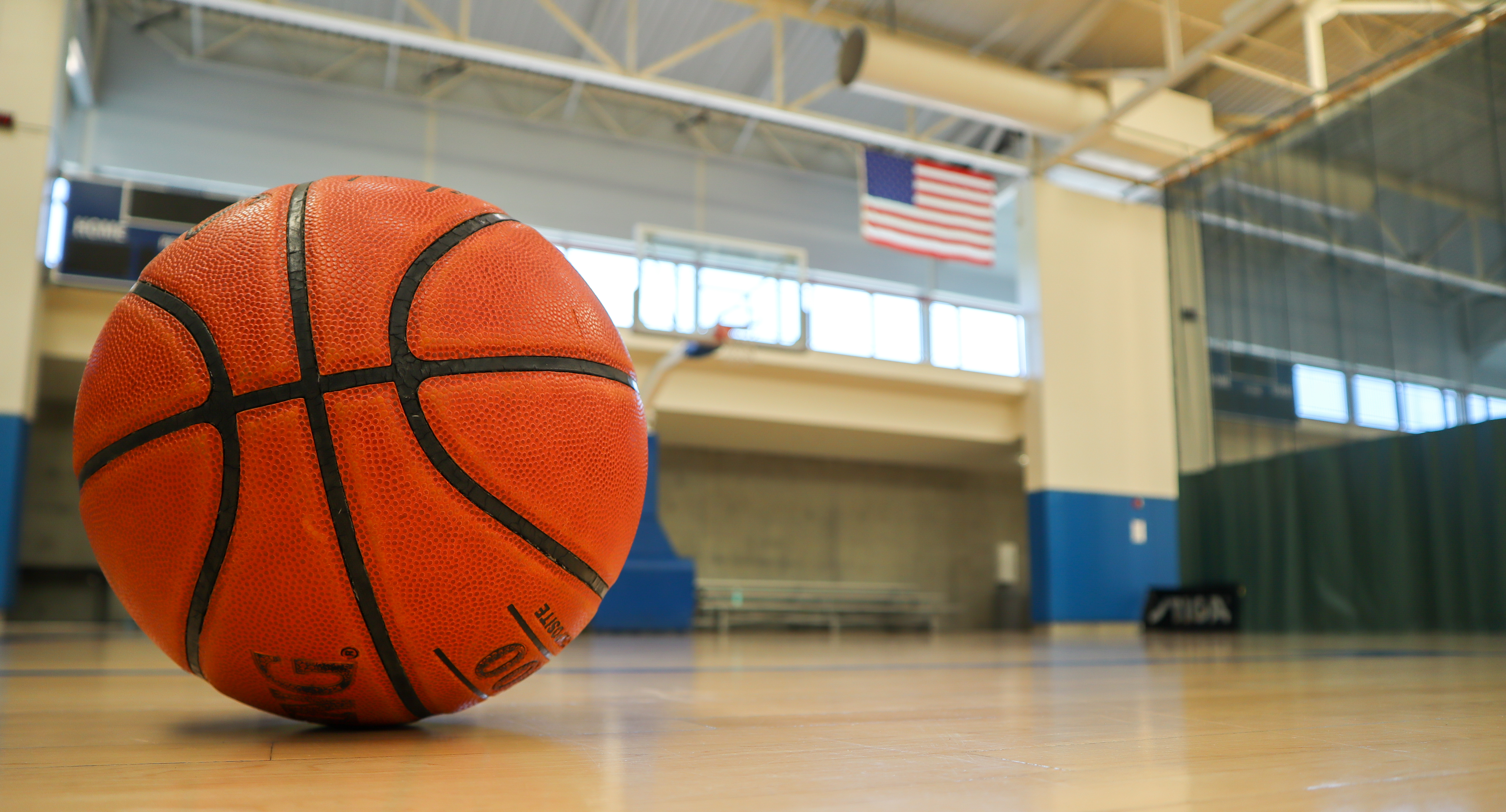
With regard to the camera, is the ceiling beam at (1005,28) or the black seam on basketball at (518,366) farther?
the ceiling beam at (1005,28)

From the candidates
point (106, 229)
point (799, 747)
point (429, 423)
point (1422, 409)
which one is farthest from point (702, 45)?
point (799, 747)

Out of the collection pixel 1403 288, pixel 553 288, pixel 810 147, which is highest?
pixel 810 147

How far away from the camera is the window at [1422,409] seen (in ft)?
22.8

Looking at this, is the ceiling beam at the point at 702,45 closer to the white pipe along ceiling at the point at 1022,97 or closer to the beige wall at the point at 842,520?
the white pipe along ceiling at the point at 1022,97

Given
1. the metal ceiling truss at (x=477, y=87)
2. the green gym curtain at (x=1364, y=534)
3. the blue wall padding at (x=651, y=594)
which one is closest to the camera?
the green gym curtain at (x=1364, y=534)

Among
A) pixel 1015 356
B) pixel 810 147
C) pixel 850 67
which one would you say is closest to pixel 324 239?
pixel 850 67

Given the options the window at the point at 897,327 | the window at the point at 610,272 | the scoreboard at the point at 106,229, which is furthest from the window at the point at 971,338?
the scoreboard at the point at 106,229

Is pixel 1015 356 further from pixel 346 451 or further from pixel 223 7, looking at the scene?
pixel 346 451

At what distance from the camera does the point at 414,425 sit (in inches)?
46.7

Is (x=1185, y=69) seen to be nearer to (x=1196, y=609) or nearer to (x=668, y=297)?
(x=1196, y=609)

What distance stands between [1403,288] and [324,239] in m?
7.85

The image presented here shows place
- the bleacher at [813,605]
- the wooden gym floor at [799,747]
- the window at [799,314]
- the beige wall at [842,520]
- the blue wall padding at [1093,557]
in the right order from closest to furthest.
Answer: the wooden gym floor at [799,747] < the window at [799,314] < the blue wall padding at [1093,557] < the bleacher at [813,605] < the beige wall at [842,520]

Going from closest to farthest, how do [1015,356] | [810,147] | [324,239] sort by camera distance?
[324,239], [810,147], [1015,356]

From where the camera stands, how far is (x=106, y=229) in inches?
302
